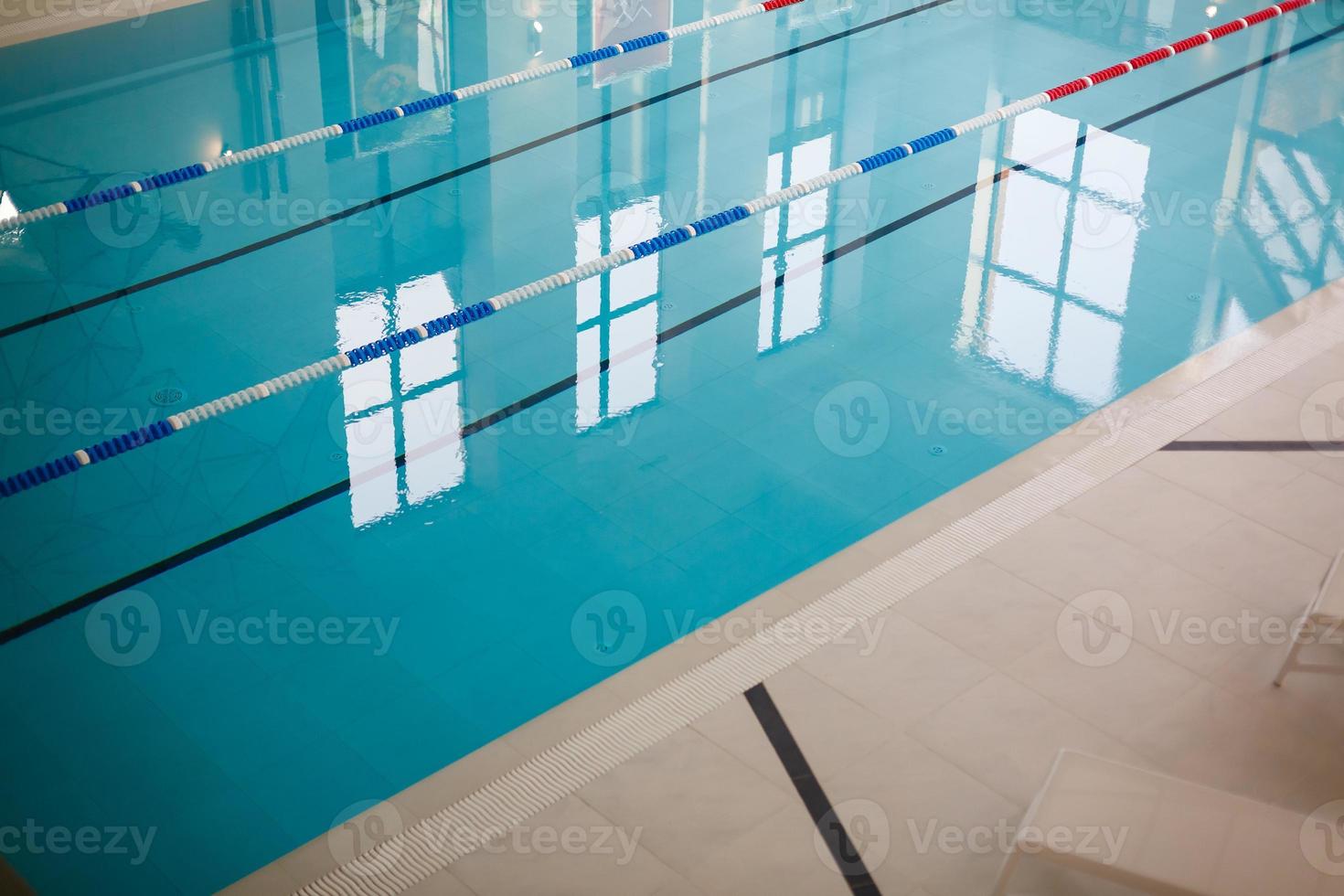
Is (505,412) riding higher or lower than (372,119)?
lower

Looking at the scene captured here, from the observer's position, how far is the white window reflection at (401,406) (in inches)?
177

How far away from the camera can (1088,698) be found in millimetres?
3715

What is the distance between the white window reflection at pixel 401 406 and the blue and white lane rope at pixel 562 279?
0.32 ft

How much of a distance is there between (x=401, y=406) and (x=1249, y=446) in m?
2.91

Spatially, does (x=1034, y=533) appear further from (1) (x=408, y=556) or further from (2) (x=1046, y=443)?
(1) (x=408, y=556)

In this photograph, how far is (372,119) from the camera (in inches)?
255

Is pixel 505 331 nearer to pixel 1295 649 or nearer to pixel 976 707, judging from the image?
pixel 976 707

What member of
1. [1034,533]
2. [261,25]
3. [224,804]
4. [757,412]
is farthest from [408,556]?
[261,25]

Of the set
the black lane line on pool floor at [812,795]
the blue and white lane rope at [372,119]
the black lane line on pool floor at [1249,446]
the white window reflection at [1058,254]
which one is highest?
the blue and white lane rope at [372,119]

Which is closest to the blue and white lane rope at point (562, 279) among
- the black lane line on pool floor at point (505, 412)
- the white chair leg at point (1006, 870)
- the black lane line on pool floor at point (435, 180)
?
the black lane line on pool floor at point (505, 412)

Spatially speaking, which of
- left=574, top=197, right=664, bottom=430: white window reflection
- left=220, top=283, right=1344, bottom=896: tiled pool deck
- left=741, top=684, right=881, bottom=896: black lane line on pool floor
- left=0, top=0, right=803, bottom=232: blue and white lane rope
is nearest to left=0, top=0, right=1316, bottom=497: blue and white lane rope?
left=574, top=197, right=664, bottom=430: white window reflection

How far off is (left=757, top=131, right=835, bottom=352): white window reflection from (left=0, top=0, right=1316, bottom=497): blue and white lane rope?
0.09 m

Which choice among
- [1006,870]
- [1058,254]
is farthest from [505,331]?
[1006,870]

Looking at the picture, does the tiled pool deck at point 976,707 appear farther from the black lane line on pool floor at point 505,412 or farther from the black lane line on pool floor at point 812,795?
the black lane line on pool floor at point 505,412
